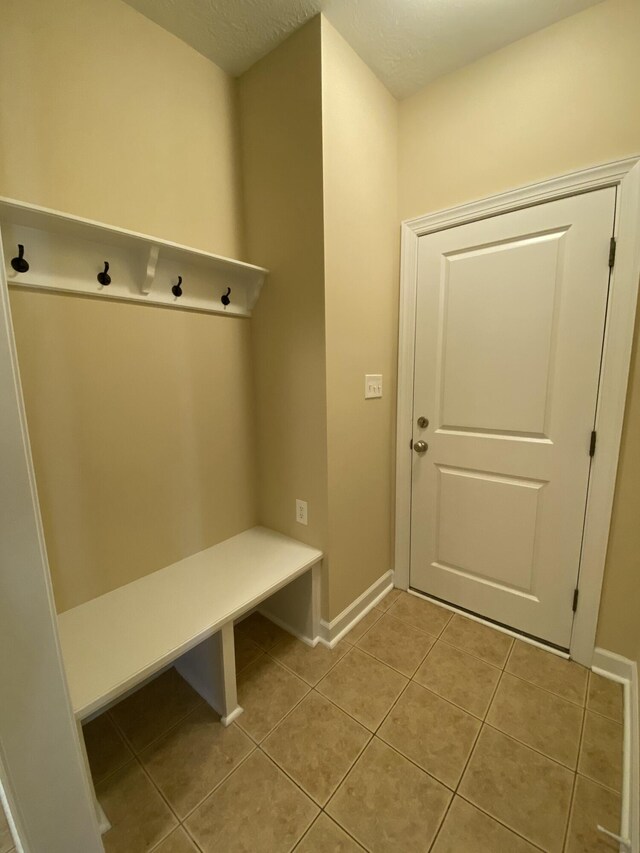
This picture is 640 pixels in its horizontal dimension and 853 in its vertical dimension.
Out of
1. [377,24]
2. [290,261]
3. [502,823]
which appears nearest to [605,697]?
[502,823]

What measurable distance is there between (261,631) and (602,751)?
1405 mm

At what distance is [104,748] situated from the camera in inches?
48.2

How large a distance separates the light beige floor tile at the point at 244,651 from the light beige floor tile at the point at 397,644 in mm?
492

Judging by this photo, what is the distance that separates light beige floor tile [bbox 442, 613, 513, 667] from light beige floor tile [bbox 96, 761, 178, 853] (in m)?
1.28

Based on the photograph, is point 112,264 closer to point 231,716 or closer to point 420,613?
point 231,716

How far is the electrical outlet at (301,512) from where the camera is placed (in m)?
1.65

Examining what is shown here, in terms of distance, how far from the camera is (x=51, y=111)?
1103 mm

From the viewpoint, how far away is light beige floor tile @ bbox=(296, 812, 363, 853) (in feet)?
3.11

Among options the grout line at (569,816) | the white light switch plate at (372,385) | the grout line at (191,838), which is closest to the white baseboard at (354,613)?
the grout line at (191,838)

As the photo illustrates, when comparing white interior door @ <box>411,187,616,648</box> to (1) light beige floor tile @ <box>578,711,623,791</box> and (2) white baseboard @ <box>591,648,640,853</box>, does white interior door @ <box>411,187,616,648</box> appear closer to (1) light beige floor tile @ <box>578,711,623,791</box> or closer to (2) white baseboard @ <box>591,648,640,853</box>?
(2) white baseboard @ <box>591,648,640,853</box>

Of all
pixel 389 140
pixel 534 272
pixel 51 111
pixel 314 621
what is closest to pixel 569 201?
pixel 534 272

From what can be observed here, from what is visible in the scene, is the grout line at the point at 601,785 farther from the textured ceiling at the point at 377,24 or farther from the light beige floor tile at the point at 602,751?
the textured ceiling at the point at 377,24

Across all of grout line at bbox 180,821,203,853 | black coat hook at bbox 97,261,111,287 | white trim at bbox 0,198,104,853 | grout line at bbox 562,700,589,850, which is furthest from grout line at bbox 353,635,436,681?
black coat hook at bbox 97,261,111,287

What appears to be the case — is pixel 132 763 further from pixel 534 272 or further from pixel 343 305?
pixel 534 272
